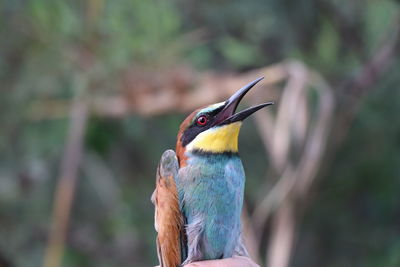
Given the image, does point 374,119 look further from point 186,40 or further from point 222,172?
point 222,172

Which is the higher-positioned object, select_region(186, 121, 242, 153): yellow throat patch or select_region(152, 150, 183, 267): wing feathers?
select_region(186, 121, 242, 153): yellow throat patch

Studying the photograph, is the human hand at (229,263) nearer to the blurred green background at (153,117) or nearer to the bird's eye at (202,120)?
the bird's eye at (202,120)

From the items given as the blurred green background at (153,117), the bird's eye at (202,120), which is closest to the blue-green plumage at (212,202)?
the bird's eye at (202,120)

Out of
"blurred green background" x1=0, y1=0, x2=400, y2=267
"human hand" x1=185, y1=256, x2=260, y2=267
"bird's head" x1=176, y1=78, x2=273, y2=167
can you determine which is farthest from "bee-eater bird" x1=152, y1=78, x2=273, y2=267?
"blurred green background" x1=0, y1=0, x2=400, y2=267

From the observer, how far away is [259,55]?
7539mm

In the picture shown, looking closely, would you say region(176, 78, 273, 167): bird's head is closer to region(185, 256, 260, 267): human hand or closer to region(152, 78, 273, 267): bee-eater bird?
region(152, 78, 273, 267): bee-eater bird

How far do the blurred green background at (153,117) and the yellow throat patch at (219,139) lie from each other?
2530mm

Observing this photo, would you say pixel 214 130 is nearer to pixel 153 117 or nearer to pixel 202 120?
pixel 202 120

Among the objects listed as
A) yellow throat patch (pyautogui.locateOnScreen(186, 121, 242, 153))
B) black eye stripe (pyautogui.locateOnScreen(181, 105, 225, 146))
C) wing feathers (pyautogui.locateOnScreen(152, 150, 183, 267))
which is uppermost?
black eye stripe (pyautogui.locateOnScreen(181, 105, 225, 146))

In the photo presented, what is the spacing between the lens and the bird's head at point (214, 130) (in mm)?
3895

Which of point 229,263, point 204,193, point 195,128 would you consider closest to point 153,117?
point 195,128

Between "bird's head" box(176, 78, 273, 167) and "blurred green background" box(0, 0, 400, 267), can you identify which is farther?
"blurred green background" box(0, 0, 400, 267)

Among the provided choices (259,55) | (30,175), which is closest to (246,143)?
(259,55)

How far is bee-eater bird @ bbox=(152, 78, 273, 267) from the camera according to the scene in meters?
3.80
